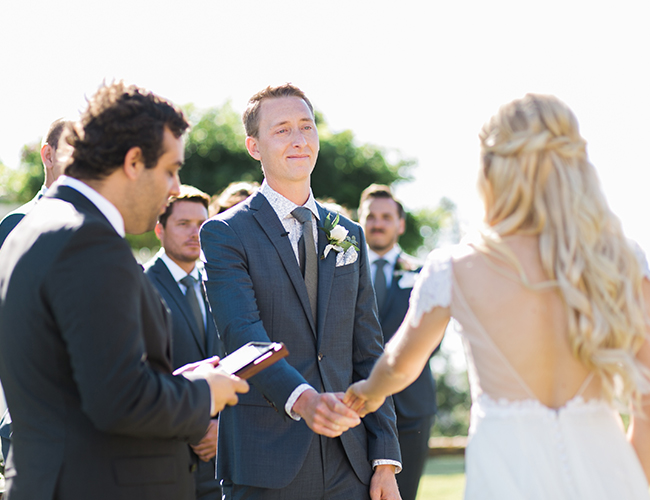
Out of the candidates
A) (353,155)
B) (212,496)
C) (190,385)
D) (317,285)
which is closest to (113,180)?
(190,385)

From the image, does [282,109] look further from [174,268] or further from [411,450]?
[411,450]

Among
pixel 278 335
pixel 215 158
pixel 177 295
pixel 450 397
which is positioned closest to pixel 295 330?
pixel 278 335

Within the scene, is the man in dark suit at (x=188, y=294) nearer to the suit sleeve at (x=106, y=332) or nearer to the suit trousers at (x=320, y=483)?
the suit trousers at (x=320, y=483)

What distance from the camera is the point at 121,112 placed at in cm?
245

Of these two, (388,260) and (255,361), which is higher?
(255,361)

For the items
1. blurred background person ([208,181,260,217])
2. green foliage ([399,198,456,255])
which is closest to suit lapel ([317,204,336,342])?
blurred background person ([208,181,260,217])

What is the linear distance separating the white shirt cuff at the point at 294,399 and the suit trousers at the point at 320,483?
0.29 metres

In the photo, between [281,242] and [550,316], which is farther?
[281,242]

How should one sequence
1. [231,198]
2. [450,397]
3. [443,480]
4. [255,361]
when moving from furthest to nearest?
[450,397]
[443,480]
[231,198]
[255,361]

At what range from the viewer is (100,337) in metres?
2.18

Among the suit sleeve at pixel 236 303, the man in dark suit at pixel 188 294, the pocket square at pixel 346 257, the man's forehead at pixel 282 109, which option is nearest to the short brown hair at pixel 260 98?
the man's forehead at pixel 282 109

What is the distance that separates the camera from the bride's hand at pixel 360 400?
298cm

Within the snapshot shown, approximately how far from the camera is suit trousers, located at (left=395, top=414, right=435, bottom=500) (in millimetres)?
6703

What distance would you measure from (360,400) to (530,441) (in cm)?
84
